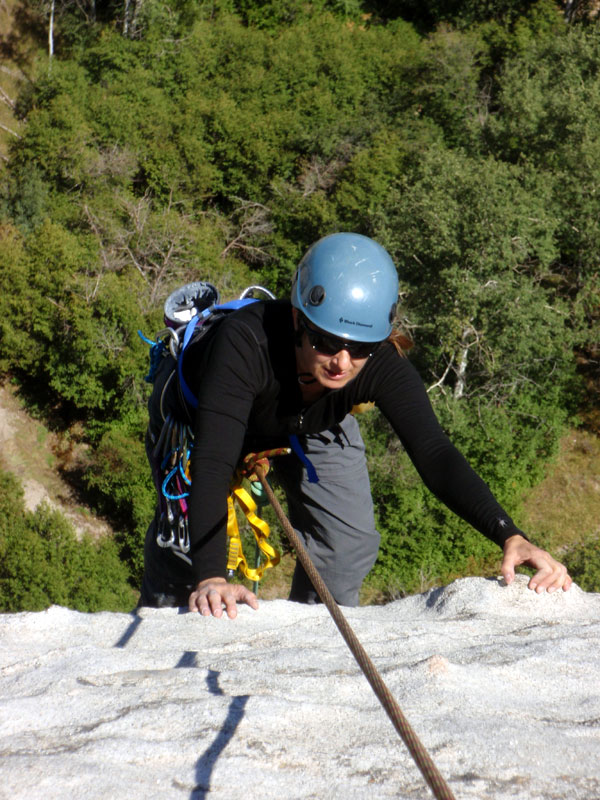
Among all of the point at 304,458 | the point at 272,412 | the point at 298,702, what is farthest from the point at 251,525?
the point at 298,702

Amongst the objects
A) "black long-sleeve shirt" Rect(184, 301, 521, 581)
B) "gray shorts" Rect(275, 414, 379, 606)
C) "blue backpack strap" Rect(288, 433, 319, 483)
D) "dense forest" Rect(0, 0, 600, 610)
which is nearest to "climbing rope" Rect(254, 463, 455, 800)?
"black long-sleeve shirt" Rect(184, 301, 521, 581)

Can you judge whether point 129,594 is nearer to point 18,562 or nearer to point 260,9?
point 18,562

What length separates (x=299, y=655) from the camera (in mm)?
2787

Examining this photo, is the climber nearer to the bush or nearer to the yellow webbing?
the yellow webbing

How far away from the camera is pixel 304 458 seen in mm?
3820

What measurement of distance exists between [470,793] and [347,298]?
5.21 feet

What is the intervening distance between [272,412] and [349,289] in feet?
1.98

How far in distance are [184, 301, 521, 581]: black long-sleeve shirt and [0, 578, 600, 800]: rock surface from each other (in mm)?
405

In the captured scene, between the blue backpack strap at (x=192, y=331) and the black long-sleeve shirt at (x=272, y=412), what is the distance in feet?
0.67

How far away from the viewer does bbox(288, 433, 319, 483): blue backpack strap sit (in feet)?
12.1

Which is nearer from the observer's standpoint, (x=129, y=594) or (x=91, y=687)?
(x=91, y=687)

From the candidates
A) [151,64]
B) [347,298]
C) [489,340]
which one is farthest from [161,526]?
[151,64]

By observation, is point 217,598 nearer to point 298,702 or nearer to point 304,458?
point 298,702

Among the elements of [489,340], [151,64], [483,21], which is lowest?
[489,340]
